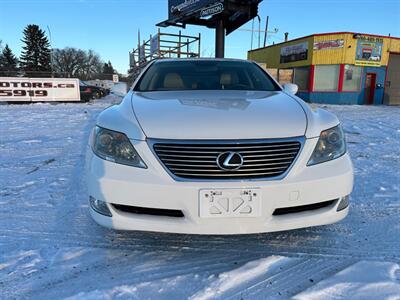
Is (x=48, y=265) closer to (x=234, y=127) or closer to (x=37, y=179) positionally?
(x=234, y=127)

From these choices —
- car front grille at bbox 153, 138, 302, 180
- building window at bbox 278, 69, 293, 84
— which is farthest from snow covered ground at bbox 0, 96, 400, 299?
building window at bbox 278, 69, 293, 84

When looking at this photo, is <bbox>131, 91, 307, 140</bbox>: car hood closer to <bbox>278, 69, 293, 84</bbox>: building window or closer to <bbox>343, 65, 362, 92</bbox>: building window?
<bbox>343, 65, 362, 92</bbox>: building window

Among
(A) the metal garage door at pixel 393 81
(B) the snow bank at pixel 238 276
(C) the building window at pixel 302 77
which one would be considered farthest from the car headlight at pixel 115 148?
(A) the metal garage door at pixel 393 81

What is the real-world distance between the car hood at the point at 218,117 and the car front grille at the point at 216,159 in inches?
2.0

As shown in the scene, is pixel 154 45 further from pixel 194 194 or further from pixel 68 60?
pixel 68 60

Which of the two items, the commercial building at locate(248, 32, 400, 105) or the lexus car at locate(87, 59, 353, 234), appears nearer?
the lexus car at locate(87, 59, 353, 234)

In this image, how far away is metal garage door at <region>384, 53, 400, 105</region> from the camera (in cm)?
2220

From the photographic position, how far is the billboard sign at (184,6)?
55.1 ft

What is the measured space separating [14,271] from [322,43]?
22322mm

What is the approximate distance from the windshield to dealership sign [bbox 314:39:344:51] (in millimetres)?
19214

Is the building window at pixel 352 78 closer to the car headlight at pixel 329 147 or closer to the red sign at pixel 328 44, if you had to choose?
the red sign at pixel 328 44

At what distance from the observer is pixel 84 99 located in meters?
18.7

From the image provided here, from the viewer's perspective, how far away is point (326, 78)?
21188 mm

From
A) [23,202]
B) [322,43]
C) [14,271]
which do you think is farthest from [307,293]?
[322,43]
